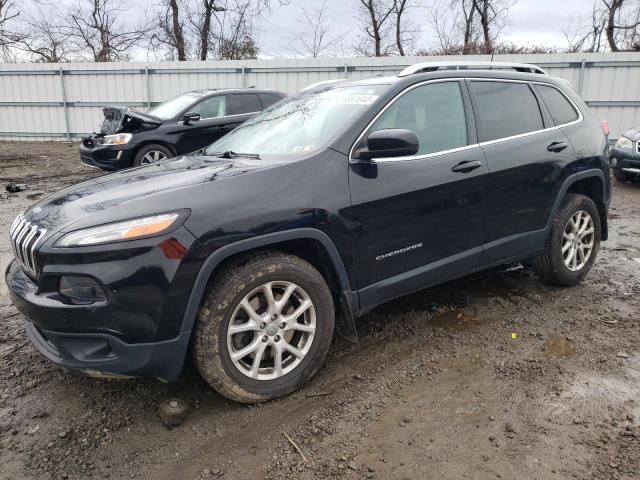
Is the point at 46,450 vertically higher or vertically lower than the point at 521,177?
lower

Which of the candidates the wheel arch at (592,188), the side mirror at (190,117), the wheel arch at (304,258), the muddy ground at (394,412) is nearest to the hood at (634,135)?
the wheel arch at (592,188)

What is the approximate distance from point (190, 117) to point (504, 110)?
245 inches

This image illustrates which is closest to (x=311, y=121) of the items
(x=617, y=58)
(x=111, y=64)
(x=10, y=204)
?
(x=10, y=204)

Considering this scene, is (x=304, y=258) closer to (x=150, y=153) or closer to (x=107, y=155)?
(x=150, y=153)

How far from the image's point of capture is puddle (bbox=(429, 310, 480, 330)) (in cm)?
363

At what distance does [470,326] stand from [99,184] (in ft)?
8.78

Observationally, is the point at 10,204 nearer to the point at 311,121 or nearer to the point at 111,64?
the point at 311,121

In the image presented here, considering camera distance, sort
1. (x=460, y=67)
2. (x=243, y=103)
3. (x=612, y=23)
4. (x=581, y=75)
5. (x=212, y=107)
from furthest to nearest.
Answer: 1. (x=612, y=23)
2. (x=581, y=75)
3. (x=243, y=103)
4. (x=212, y=107)
5. (x=460, y=67)

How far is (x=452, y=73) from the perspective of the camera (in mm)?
3471

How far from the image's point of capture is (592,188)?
434 centimetres

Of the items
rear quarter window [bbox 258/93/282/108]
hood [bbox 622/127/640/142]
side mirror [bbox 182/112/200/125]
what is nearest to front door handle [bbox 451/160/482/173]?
side mirror [bbox 182/112/200/125]

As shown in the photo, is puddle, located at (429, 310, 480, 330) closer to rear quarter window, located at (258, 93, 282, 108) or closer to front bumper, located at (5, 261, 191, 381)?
front bumper, located at (5, 261, 191, 381)

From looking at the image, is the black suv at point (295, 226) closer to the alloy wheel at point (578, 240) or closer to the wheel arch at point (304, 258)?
the wheel arch at point (304, 258)

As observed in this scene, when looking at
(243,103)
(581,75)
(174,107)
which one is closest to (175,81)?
(174,107)
